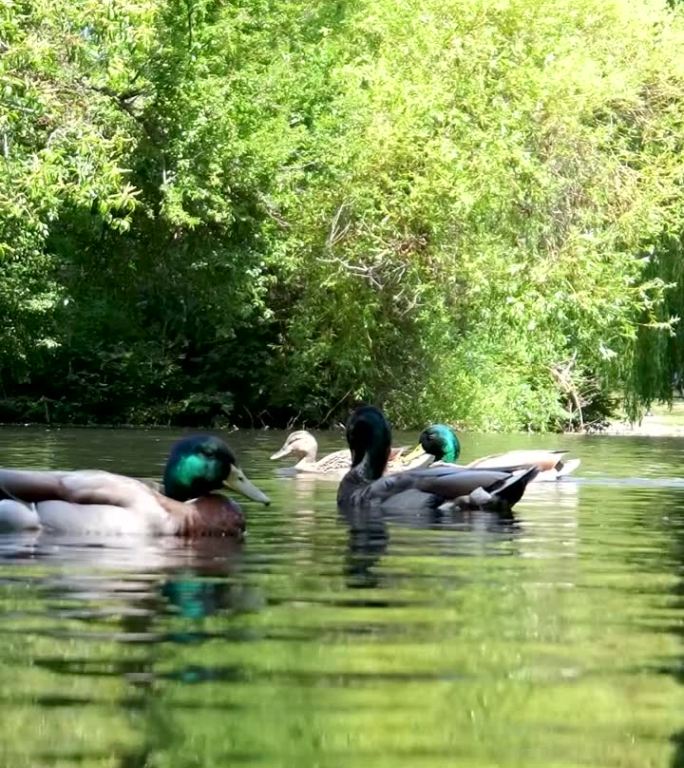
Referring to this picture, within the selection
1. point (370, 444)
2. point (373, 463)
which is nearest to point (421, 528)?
point (373, 463)

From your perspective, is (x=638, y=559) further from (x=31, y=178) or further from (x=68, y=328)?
(x=68, y=328)

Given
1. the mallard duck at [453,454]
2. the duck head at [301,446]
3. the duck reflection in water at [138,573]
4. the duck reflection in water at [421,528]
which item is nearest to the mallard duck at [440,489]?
the duck reflection in water at [421,528]

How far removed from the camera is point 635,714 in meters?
5.77

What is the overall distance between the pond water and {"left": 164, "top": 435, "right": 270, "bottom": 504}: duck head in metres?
0.47

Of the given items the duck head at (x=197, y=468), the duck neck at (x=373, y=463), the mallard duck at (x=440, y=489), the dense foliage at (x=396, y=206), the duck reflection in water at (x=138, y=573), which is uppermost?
the dense foliage at (x=396, y=206)

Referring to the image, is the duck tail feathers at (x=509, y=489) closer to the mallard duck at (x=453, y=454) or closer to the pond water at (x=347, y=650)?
the pond water at (x=347, y=650)

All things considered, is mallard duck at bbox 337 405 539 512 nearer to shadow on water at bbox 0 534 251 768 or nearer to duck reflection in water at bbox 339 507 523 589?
duck reflection in water at bbox 339 507 523 589

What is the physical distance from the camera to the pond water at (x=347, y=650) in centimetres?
526

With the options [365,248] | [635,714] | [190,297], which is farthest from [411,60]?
[635,714]

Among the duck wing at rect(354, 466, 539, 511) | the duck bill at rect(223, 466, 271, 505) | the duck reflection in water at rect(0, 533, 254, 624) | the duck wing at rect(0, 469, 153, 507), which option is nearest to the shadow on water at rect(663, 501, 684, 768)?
the duck wing at rect(354, 466, 539, 511)

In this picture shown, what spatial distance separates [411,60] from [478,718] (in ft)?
121

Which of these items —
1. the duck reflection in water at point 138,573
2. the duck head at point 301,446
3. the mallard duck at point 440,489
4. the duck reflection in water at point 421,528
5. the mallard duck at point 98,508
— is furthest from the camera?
the duck head at point 301,446

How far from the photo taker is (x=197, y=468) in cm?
1211

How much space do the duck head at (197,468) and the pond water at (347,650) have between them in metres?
0.47
